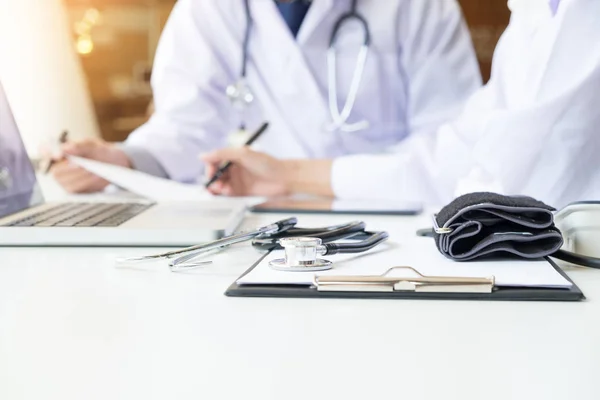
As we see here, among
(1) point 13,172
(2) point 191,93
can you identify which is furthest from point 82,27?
(1) point 13,172

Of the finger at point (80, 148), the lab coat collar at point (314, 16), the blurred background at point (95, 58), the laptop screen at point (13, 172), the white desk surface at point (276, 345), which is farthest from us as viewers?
the blurred background at point (95, 58)

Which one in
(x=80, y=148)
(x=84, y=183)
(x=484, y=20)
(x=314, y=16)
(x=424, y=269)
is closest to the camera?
(x=424, y=269)

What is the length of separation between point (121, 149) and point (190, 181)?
0.19m

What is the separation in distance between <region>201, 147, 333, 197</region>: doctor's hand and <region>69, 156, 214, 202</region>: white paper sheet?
5 cm

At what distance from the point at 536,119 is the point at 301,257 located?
0.36m

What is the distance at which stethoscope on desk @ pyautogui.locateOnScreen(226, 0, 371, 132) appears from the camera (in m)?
1.53

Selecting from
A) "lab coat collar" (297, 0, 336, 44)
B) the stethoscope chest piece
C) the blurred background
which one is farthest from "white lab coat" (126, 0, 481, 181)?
the stethoscope chest piece

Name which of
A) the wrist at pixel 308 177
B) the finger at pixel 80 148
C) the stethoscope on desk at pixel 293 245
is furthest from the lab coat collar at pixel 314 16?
the stethoscope on desk at pixel 293 245

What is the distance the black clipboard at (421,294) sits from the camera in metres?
0.48

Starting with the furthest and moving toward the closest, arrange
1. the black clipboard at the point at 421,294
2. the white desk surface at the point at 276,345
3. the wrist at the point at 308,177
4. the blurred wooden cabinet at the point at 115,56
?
the blurred wooden cabinet at the point at 115,56
the wrist at the point at 308,177
the black clipboard at the point at 421,294
the white desk surface at the point at 276,345

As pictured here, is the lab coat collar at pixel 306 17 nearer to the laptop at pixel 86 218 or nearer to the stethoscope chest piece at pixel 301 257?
the laptop at pixel 86 218

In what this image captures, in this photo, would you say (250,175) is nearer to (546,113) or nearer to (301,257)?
(546,113)

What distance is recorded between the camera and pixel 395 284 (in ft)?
1.60

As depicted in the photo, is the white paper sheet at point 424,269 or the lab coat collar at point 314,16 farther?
the lab coat collar at point 314,16
